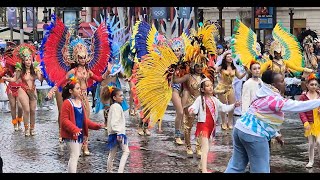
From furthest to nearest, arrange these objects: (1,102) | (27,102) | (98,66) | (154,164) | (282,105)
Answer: (1,102)
(27,102)
(98,66)
(154,164)
(282,105)

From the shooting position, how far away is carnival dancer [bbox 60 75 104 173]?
9258 mm

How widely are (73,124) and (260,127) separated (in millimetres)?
2628

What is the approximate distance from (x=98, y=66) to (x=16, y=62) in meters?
2.64

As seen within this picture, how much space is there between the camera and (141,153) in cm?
1184

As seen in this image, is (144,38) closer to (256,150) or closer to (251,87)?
(251,87)

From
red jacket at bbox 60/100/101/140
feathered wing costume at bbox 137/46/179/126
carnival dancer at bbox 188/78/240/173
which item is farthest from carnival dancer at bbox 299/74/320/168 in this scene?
red jacket at bbox 60/100/101/140

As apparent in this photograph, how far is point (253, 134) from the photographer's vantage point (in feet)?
25.7

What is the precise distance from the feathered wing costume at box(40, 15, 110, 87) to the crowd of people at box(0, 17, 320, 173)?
0.06 feet

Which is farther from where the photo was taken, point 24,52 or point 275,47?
point 24,52

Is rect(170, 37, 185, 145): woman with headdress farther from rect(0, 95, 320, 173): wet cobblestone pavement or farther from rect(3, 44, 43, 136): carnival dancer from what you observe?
rect(3, 44, 43, 136): carnival dancer

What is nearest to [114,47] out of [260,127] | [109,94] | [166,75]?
[166,75]

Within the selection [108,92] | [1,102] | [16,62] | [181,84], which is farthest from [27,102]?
[1,102]

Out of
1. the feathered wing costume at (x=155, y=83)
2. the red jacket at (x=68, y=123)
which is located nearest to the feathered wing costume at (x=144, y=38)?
the feathered wing costume at (x=155, y=83)

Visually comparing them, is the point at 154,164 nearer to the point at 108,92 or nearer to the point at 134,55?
the point at 108,92
